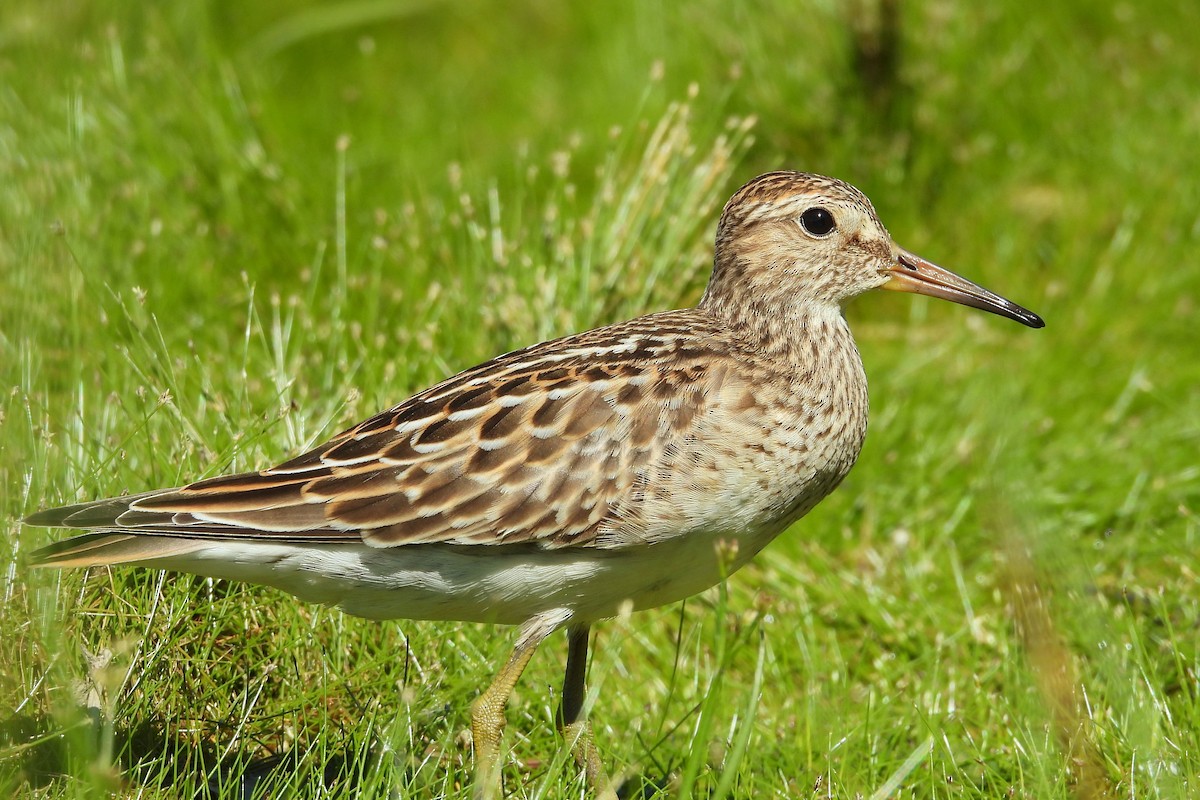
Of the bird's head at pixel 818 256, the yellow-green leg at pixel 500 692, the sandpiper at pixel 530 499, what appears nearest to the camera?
the sandpiper at pixel 530 499

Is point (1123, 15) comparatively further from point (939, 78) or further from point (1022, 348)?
point (1022, 348)

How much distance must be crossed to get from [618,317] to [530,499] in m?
2.25

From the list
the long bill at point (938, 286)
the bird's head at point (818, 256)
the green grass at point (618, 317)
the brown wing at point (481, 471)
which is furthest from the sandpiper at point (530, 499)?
the long bill at point (938, 286)

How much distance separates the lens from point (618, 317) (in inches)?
268

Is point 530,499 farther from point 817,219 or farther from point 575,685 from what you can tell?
point 817,219

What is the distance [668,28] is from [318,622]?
6.29 metres

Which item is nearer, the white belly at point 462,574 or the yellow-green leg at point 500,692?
the white belly at point 462,574

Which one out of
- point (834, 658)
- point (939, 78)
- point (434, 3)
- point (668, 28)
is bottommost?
point (834, 658)

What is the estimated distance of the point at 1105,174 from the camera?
928 cm

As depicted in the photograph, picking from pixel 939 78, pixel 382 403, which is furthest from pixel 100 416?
pixel 939 78

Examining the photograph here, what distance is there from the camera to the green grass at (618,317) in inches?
184

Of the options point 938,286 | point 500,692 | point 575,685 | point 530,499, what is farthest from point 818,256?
point 500,692

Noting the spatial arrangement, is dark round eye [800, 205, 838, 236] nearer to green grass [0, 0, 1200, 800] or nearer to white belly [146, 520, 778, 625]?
green grass [0, 0, 1200, 800]

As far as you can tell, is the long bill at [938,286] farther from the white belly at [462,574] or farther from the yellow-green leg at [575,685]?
the yellow-green leg at [575,685]
